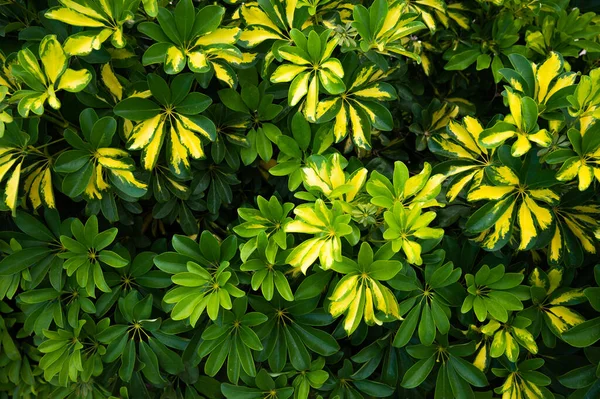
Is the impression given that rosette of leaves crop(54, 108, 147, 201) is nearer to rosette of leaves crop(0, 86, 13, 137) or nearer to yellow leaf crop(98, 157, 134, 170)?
yellow leaf crop(98, 157, 134, 170)

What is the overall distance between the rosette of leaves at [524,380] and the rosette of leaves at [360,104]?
2.03 ft

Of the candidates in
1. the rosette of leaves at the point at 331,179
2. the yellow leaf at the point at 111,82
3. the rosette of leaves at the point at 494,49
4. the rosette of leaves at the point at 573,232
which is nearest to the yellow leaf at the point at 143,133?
the yellow leaf at the point at 111,82

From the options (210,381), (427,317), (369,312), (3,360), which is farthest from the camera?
(3,360)

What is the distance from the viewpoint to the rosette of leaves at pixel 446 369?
128 centimetres

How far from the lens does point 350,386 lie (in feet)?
4.56

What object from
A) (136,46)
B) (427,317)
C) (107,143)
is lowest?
Result: (427,317)

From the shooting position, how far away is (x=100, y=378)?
4.80 ft

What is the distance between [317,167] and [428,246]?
0.30 meters

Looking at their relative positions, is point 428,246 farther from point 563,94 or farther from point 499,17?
point 499,17

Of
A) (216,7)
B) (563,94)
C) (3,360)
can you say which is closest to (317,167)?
(216,7)

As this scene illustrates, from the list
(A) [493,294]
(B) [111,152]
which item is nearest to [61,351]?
(B) [111,152]

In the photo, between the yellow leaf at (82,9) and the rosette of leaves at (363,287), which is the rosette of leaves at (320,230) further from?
the yellow leaf at (82,9)

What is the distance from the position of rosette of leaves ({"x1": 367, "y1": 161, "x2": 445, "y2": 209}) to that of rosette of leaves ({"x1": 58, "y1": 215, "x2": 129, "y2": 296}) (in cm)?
59

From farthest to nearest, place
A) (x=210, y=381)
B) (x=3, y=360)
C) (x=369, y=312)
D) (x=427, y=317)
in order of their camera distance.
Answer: (x=3, y=360)
(x=210, y=381)
(x=427, y=317)
(x=369, y=312)
